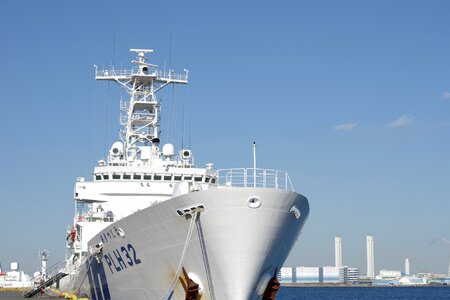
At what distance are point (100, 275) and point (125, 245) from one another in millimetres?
3276

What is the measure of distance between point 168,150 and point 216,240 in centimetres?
1135

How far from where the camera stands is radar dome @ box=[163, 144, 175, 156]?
31562 mm

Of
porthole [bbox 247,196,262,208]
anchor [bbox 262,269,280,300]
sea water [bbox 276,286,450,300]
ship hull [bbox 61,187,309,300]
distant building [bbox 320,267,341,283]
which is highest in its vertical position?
porthole [bbox 247,196,262,208]

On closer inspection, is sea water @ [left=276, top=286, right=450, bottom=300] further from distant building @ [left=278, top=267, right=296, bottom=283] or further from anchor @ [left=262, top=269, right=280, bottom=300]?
distant building @ [left=278, top=267, right=296, bottom=283]

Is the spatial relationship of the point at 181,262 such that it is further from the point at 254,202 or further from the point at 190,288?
the point at 254,202

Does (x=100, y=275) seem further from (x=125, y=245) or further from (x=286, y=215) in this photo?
(x=286, y=215)

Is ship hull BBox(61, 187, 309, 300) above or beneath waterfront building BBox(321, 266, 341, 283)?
above

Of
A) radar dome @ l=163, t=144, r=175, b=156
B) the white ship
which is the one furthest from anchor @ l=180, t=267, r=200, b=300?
radar dome @ l=163, t=144, r=175, b=156

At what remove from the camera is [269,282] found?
22281mm

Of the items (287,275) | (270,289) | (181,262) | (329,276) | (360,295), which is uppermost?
(181,262)

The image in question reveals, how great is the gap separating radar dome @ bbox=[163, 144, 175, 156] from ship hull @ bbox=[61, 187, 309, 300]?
866 centimetres

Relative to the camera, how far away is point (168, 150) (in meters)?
31.6

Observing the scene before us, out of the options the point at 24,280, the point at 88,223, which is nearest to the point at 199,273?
the point at 88,223

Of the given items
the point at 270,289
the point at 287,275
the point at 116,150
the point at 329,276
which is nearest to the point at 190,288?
the point at 270,289
